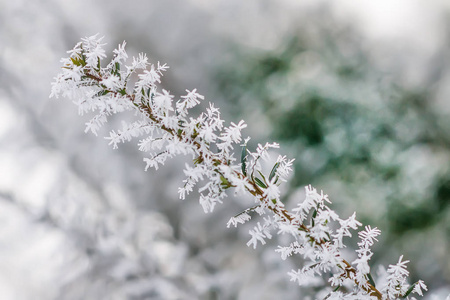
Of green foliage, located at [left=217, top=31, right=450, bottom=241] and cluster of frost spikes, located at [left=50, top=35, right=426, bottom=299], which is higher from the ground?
green foliage, located at [left=217, top=31, right=450, bottom=241]

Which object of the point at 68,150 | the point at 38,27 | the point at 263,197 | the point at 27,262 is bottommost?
the point at 263,197

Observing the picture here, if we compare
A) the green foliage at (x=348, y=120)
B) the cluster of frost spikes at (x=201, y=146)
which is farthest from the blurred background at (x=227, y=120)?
the cluster of frost spikes at (x=201, y=146)

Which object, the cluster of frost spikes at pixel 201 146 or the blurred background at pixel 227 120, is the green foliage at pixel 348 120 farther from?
the cluster of frost spikes at pixel 201 146

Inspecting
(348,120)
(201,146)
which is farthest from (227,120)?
(201,146)

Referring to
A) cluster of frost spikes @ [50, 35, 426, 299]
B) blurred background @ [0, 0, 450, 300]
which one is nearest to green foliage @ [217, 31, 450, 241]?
blurred background @ [0, 0, 450, 300]

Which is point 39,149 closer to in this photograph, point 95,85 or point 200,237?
point 200,237

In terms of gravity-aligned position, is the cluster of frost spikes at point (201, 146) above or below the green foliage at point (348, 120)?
below

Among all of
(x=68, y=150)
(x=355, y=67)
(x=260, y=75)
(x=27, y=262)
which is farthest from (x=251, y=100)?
(x=27, y=262)

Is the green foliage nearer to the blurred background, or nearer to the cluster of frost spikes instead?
the blurred background
